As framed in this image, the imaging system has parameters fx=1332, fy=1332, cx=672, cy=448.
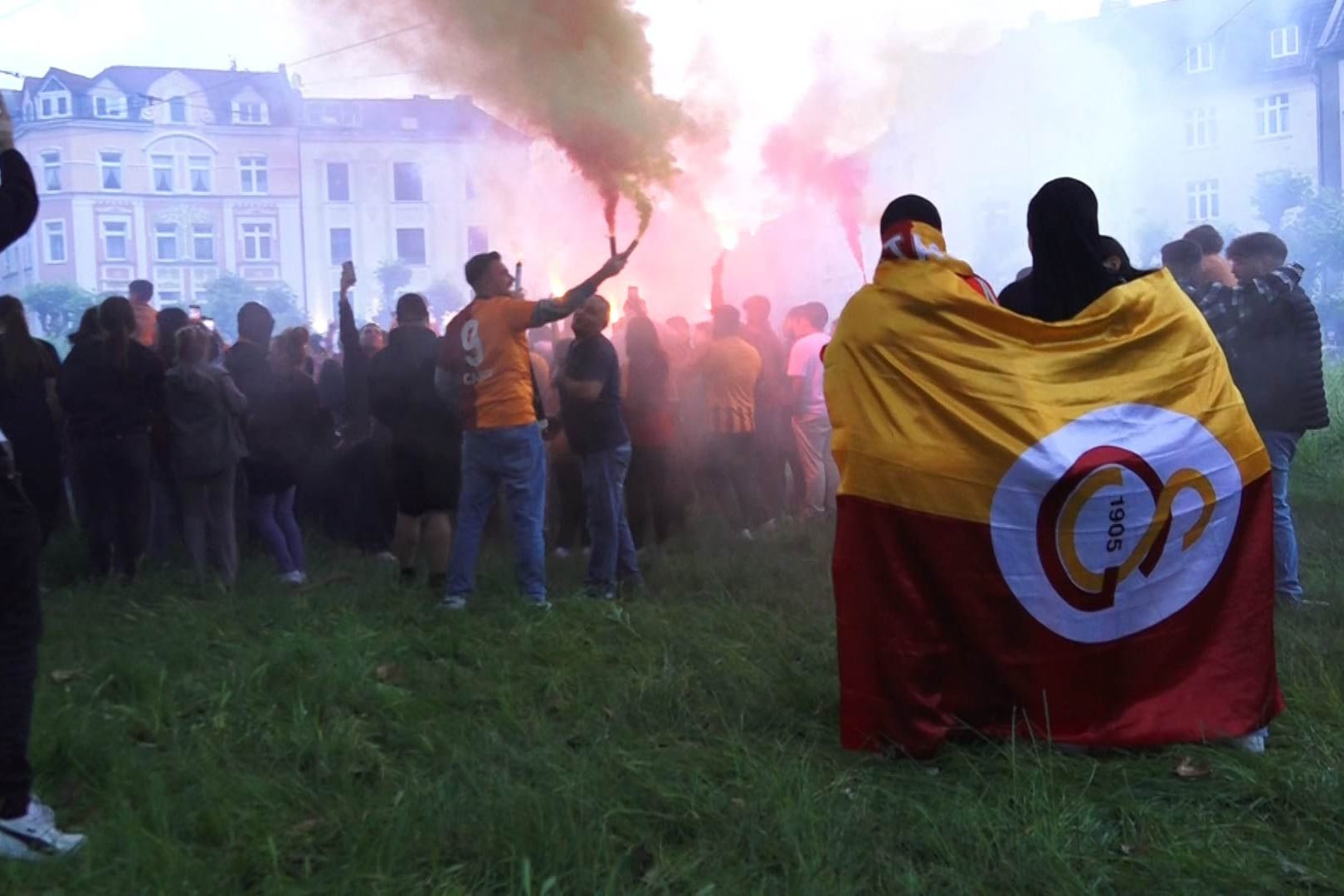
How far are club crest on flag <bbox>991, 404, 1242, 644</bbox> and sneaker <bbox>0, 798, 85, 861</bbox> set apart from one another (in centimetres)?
303

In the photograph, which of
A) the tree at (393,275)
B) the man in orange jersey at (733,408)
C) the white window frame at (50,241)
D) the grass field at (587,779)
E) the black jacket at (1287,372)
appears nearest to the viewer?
the grass field at (587,779)

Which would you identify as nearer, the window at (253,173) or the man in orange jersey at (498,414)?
the man in orange jersey at (498,414)

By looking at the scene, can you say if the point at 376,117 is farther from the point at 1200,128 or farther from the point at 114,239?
the point at 1200,128

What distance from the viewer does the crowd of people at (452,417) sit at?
23.3 feet

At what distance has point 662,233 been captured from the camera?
19766 millimetres

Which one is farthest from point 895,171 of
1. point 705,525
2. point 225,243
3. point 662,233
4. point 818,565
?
point 818,565

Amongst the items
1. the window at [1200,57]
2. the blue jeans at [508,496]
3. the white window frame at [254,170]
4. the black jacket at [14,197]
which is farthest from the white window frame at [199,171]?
the black jacket at [14,197]

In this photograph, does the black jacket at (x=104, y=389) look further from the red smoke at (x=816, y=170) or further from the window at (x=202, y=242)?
the window at (x=202, y=242)

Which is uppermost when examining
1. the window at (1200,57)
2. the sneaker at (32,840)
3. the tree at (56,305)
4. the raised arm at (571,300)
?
the window at (1200,57)

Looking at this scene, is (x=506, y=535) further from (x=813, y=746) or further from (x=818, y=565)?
(x=813, y=746)

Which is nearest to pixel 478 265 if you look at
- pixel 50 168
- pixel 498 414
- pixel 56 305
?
pixel 498 414

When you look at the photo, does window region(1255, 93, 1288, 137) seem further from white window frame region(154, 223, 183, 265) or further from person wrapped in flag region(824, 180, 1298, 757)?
person wrapped in flag region(824, 180, 1298, 757)

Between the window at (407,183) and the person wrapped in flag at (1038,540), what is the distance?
1928cm

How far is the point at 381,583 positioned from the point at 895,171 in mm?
19759
